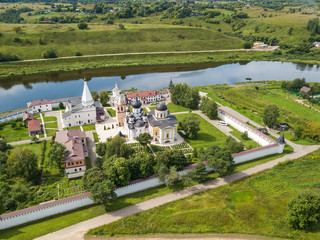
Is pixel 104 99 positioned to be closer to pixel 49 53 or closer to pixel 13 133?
pixel 13 133

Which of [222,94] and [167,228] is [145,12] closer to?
[222,94]

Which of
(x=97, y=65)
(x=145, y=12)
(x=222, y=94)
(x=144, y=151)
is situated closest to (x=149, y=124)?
(x=144, y=151)

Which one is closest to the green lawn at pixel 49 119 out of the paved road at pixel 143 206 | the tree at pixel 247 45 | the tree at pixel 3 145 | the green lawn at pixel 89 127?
the green lawn at pixel 89 127

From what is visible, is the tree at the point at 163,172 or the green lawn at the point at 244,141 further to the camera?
the green lawn at the point at 244,141

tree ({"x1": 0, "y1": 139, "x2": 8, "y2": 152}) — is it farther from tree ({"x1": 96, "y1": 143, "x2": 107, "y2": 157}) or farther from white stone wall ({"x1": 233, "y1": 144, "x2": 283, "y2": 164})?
white stone wall ({"x1": 233, "y1": 144, "x2": 283, "y2": 164})

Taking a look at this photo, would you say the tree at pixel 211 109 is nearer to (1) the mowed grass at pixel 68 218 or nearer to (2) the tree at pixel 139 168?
(1) the mowed grass at pixel 68 218

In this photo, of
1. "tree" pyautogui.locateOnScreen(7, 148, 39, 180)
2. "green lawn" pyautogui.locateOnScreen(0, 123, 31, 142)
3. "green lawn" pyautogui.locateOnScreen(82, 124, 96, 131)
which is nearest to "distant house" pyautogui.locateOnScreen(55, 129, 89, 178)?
"tree" pyautogui.locateOnScreen(7, 148, 39, 180)

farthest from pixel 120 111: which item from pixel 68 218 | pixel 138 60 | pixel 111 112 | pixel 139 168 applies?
pixel 138 60
